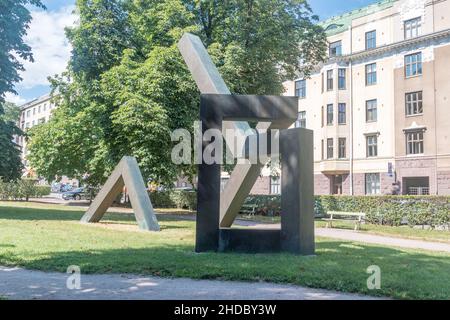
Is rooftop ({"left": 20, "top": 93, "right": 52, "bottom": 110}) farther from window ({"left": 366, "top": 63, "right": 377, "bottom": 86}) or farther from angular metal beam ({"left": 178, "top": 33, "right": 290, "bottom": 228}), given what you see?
angular metal beam ({"left": 178, "top": 33, "right": 290, "bottom": 228})

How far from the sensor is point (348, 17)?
1891 inches

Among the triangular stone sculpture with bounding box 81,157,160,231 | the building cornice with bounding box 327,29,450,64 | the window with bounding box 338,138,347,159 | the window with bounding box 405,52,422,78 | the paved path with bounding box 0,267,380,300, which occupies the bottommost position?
the paved path with bounding box 0,267,380,300

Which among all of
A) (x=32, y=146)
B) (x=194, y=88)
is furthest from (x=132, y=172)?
(x=32, y=146)

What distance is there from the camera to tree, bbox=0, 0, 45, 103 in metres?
21.4

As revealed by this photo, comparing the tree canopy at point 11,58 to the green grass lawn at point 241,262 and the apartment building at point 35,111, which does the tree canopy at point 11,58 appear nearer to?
the green grass lawn at point 241,262

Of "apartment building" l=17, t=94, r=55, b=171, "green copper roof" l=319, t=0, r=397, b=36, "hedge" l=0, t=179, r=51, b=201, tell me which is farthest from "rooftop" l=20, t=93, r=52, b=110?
"green copper roof" l=319, t=0, r=397, b=36

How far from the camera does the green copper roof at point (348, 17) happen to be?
44.4 metres

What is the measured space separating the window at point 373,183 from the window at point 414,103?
663 centimetres

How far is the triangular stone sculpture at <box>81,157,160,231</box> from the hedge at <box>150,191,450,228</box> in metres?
12.5

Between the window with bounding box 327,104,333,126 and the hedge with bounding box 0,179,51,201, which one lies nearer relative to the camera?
the hedge with bounding box 0,179,51,201
